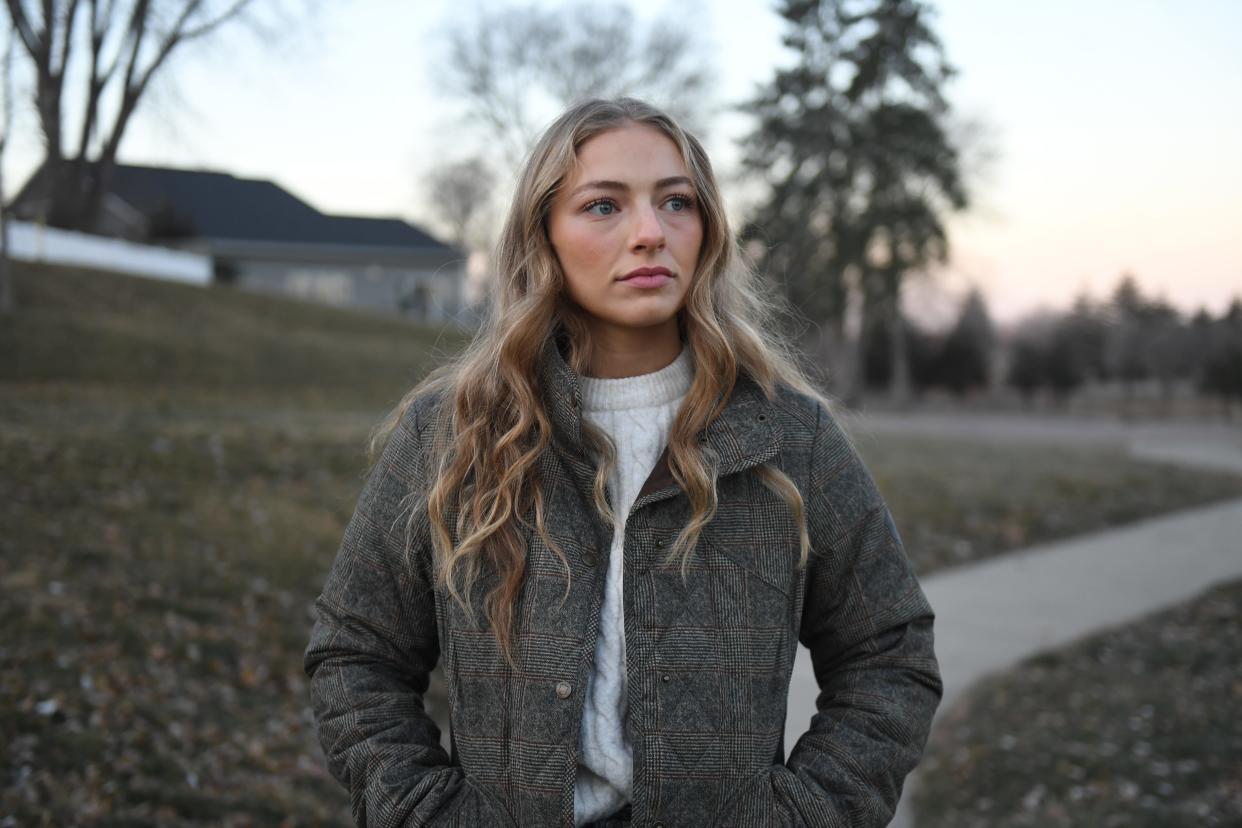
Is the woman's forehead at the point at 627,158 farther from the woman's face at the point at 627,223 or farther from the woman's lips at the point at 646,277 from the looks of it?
the woman's lips at the point at 646,277

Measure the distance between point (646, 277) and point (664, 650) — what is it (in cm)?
72

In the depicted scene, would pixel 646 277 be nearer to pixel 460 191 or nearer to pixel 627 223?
pixel 627 223

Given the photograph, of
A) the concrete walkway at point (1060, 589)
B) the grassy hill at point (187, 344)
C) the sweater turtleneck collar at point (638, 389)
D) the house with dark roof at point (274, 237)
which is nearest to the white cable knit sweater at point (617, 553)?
the sweater turtleneck collar at point (638, 389)

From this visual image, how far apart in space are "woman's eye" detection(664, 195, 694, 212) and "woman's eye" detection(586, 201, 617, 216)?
113 mm

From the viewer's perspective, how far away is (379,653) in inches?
81.7

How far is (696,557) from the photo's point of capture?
196 centimetres

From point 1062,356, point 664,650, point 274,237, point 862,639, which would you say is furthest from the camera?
point 1062,356

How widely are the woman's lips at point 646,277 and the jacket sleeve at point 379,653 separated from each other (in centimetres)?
55

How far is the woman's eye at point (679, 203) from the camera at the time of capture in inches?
82.5

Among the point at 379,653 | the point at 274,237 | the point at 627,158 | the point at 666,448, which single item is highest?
the point at 274,237

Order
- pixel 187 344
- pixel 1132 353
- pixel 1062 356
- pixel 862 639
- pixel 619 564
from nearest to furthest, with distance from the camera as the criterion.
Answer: pixel 619 564 < pixel 862 639 < pixel 187 344 < pixel 1132 353 < pixel 1062 356

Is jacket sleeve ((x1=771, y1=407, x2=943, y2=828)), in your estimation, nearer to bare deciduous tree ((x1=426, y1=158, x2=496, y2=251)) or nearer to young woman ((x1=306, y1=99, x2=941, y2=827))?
young woman ((x1=306, y1=99, x2=941, y2=827))

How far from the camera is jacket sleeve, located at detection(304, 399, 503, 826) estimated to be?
200 cm

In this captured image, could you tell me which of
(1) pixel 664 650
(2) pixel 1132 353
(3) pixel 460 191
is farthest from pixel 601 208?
(2) pixel 1132 353
